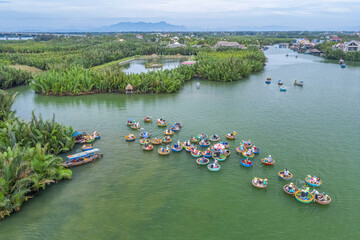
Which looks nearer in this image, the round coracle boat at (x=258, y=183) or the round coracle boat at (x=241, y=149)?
the round coracle boat at (x=258, y=183)

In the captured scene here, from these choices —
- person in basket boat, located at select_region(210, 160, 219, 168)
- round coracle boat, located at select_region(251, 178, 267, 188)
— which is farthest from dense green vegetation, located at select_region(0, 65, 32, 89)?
round coracle boat, located at select_region(251, 178, 267, 188)

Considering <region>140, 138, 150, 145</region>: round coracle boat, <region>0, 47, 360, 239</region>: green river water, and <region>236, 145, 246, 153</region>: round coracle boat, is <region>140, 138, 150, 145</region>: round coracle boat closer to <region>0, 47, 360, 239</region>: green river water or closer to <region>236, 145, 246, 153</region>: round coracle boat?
<region>0, 47, 360, 239</region>: green river water

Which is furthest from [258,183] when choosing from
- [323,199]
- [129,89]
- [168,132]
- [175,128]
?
[129,89]

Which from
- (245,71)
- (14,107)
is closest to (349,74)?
(245,71)

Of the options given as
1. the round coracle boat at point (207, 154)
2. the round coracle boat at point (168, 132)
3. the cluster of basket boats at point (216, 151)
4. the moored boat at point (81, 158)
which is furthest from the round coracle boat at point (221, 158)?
the moored boat at point (81, 158)

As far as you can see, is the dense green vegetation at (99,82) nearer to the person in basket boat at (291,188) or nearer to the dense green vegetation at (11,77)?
the dense green vegetation at (11,77)

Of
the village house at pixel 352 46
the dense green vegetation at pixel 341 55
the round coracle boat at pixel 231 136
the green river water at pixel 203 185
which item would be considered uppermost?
the village house at pixel 352 46

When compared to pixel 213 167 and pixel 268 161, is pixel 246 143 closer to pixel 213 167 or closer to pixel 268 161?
pixel 268 161
